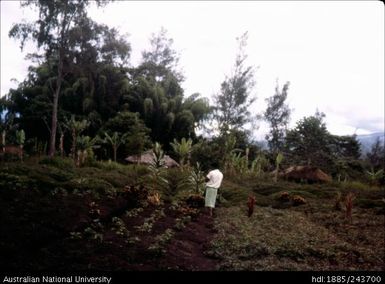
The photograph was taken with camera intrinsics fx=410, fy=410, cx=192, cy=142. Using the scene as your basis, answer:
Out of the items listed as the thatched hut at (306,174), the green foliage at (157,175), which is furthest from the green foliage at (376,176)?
the green foliage at (157,175)

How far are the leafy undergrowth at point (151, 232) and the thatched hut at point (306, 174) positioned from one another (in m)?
8.40

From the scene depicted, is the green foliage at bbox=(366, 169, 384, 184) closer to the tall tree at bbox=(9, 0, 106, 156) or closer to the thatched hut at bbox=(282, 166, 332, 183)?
the thatched hut at bbox=(282, 166, 332, 183)

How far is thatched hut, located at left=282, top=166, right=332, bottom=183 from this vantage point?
2256 cm

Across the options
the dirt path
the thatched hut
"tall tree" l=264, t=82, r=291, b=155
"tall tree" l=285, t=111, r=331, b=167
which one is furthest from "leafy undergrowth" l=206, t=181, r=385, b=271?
"tall tree" l=264, t=82, r=291, b=155

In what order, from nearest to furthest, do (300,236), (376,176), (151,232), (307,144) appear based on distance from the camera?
(151,232) < (300,236) < (376,176) < (307,144)

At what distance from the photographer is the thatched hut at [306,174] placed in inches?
888

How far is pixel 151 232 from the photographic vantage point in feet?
26.6

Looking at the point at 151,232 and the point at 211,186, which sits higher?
the point at 211,186

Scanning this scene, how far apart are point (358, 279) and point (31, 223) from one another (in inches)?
208

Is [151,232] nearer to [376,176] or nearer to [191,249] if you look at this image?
[191,249]

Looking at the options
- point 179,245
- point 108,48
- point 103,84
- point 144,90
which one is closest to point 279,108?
point 144,90

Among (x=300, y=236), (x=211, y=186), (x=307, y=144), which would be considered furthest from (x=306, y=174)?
(x=300, y=236)

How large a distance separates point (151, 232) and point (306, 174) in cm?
1640

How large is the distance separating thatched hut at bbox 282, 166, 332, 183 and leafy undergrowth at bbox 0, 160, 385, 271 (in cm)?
840
